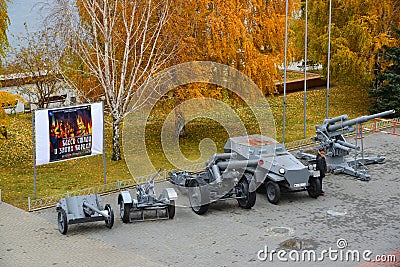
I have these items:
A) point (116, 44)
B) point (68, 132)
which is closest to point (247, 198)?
point (68, 132)

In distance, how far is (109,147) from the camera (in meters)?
29.3

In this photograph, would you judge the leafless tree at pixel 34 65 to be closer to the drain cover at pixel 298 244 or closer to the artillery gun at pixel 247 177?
the artillery gun at pixel 247 177

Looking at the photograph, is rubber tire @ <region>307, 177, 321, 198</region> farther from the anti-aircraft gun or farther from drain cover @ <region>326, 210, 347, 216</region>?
the anti-aircraft gun

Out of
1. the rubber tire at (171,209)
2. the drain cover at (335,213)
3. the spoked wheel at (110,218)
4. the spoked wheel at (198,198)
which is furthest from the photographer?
the drain cover at (335,213)

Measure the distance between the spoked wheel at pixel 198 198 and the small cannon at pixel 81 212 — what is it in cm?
279

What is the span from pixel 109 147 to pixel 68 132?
8015 millimetres

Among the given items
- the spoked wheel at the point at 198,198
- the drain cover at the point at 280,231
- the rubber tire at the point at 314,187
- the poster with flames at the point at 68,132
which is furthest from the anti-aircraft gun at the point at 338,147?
Answer: the poster with flames at the point at 68,132

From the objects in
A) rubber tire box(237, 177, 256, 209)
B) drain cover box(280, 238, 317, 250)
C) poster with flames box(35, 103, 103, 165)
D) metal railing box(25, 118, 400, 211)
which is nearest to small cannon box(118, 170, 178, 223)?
rubber tire box(237, 177, 256, 209)

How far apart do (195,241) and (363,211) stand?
5688mm

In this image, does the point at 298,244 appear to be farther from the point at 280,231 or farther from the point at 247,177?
the point at 247,177

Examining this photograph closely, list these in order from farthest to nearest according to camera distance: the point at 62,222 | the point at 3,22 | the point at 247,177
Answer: the point at 3,22, the point at 247,177, the point at 62,222

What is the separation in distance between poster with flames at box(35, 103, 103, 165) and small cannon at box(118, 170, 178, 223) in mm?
3142

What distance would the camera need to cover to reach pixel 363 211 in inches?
795

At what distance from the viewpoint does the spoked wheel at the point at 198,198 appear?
1977 cm
